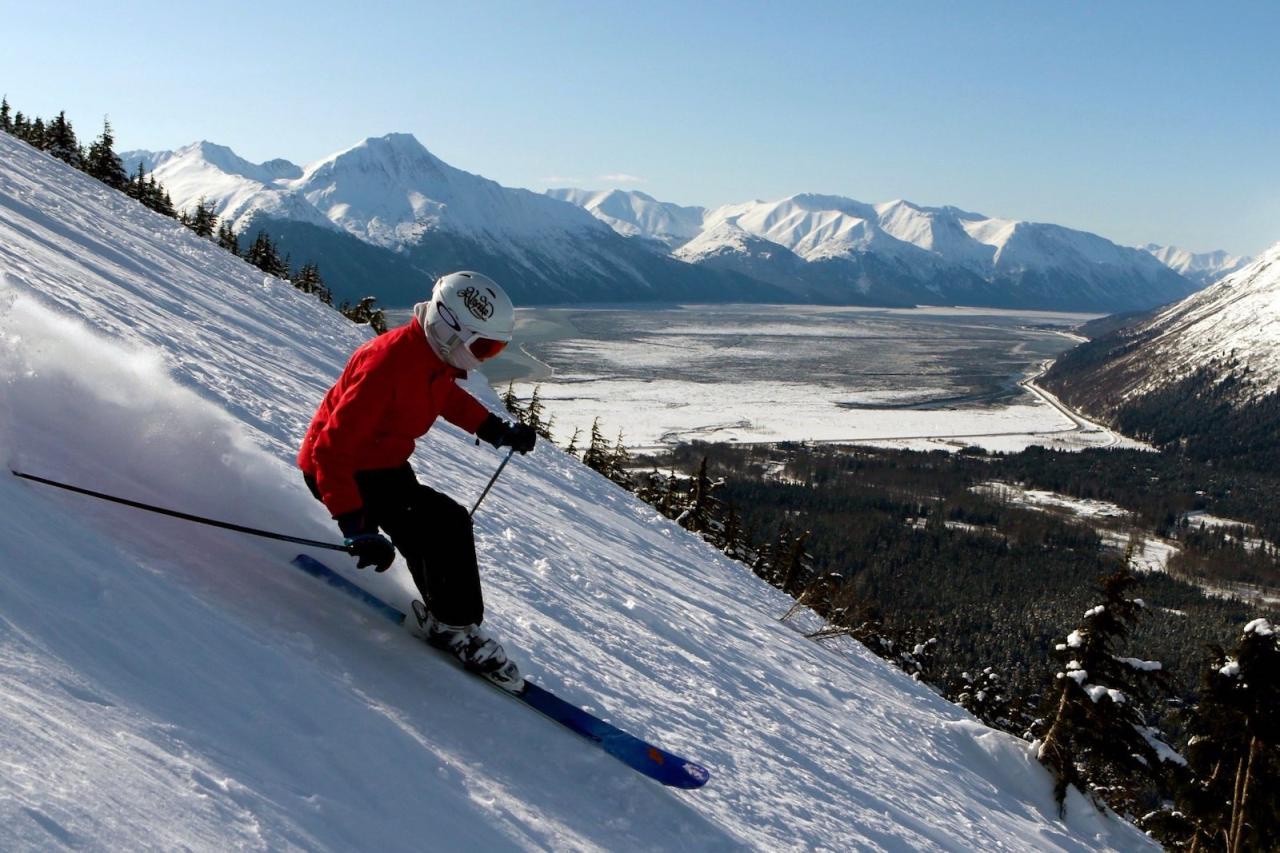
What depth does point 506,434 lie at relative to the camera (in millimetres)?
5148

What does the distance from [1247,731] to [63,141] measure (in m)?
55.0

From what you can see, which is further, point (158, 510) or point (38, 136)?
point (38, 136)

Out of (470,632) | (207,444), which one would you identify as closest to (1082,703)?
(470,632)

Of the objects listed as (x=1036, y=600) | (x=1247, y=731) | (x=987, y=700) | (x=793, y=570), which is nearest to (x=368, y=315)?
(x=793, y=570)

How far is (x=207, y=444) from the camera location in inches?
184

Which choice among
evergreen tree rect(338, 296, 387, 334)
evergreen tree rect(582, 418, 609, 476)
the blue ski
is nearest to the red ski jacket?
the blue ski

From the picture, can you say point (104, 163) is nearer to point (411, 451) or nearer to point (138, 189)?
point (138, 189)

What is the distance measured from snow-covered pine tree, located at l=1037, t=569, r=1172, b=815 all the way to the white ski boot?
14353 mm

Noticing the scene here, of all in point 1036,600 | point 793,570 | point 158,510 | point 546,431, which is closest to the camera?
point 158,510

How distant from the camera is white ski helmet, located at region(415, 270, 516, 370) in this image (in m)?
4.21

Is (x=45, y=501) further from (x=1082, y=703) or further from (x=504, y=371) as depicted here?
(x=504, y=371)

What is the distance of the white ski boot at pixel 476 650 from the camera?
4418mm

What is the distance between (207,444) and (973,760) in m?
10.4

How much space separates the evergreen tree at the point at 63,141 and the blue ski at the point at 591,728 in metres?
47.8
